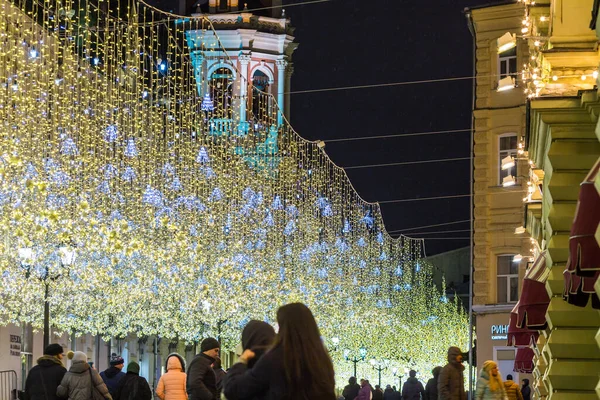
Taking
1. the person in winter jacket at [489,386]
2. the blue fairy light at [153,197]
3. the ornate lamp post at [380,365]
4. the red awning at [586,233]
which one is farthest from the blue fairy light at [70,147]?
the ornate lamp post at [380,365]

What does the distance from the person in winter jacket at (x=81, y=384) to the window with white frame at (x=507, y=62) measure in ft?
97.8

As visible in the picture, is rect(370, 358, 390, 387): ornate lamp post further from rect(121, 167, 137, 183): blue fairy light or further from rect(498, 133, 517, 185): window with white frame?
rect(121, 167, 137, 183): blue fairy light

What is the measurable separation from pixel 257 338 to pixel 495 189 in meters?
37.4

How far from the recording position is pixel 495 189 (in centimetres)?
4631

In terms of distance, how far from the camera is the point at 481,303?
154 feet

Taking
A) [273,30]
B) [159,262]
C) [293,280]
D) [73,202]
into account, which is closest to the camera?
[73,202]

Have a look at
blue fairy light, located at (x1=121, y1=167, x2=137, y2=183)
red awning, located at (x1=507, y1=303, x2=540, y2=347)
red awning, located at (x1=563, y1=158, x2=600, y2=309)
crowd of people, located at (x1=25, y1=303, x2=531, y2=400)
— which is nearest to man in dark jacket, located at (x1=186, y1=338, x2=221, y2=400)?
crowd of people, located at (x1=25, y1=303, x2=531, y2=400)

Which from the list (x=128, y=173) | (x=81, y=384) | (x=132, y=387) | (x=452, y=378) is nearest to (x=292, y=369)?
(x=81, y=384)

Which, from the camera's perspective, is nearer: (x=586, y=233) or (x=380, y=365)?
(x=586, y=233)

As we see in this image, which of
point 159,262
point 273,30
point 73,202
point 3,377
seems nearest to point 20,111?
point 73,202

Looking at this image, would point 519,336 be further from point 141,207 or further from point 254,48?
point 254,48

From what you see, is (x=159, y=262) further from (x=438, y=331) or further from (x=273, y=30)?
(x=438, y=331)

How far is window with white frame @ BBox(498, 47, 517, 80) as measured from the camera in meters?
46.1

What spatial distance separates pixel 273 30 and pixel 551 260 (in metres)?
65.3
